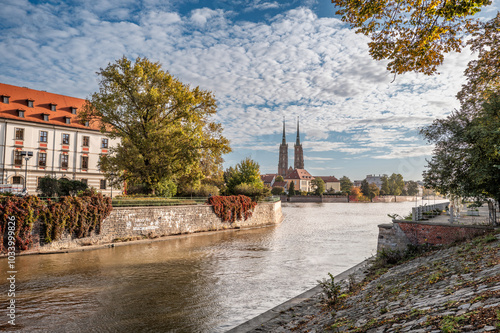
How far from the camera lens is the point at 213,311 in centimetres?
910

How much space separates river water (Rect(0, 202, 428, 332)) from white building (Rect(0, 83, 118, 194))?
22.8 metres

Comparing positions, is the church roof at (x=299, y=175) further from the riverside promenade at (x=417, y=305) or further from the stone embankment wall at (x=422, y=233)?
the riverside promenade at (x=417, y=305)

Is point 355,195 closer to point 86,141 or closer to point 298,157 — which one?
point 298,157

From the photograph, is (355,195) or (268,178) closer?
(355,195)

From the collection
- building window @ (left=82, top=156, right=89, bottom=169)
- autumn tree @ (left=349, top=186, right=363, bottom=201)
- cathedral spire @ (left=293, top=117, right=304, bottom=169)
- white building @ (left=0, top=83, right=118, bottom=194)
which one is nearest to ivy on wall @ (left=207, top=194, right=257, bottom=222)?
white building @ (left=0, top=83, right=118, bottom=194)

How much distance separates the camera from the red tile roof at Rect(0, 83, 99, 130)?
34250mm

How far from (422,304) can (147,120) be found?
2546 centimetres

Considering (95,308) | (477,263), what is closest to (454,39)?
(477,263)

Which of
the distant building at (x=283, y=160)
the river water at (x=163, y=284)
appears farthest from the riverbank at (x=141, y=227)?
the distant building at (x=283, y=160)

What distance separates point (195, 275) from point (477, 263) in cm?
1002

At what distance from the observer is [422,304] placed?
5.29 metres

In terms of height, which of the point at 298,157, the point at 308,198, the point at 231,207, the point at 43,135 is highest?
the point at 298,157

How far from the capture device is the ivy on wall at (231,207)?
1143 inches

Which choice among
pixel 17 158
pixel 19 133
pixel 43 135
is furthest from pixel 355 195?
pixel 19 133
